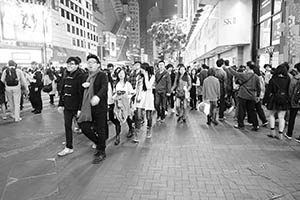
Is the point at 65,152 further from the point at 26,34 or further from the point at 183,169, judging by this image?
the point at 26,34

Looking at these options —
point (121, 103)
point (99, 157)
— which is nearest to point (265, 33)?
point (121, 103)

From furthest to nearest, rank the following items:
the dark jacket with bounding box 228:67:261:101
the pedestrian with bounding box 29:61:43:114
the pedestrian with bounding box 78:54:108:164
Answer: the pedestrian with bounding box 29:61:43:114, the dark jacket with bounding box 228:67:261:101, the pedestrian with bounding box 78:54:108:164

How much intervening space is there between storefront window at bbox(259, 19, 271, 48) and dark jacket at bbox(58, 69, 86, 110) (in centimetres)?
981

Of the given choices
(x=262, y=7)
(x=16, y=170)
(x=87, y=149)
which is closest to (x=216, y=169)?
(x=87, y=149)

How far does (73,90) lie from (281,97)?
447 cm

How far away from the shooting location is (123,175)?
4.22 m

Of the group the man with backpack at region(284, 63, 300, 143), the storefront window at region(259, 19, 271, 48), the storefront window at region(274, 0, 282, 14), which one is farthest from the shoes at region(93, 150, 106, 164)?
the storefront window at region(259, 19, 271, 48)

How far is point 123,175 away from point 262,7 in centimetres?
1220

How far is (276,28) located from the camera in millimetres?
11211

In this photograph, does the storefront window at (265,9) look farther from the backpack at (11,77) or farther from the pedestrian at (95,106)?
the backpack at (11,77)

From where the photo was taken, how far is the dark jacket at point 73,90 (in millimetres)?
5055

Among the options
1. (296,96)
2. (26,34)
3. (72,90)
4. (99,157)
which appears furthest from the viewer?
(26,34)

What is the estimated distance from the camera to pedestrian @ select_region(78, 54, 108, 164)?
479 centimetres

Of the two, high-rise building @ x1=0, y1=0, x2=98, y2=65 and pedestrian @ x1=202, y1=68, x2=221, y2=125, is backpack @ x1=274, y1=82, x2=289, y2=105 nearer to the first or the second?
pedestrian @ x1=202, y1=68, x2=221, y2=125
